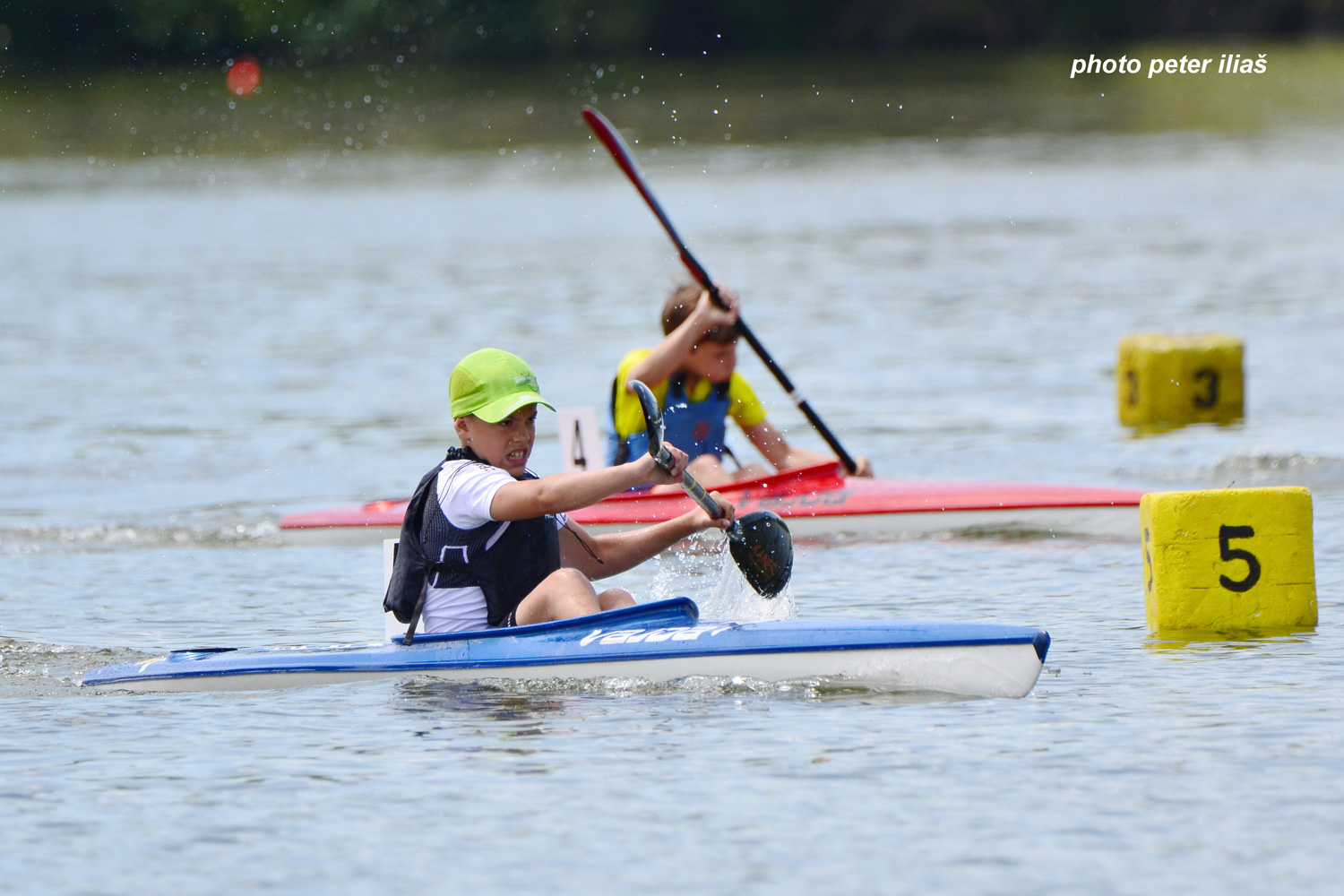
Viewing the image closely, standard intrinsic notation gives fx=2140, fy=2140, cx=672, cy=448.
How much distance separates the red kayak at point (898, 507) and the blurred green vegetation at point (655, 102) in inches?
1209

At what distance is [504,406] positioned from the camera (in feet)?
19.7

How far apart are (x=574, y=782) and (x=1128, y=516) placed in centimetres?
457

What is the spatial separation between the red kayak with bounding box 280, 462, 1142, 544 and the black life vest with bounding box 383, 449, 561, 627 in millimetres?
2987

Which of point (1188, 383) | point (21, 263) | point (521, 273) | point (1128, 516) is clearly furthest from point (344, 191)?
point (1128, 516)

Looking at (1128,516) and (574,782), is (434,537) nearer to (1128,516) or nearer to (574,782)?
(574,782)

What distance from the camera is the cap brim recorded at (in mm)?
5977

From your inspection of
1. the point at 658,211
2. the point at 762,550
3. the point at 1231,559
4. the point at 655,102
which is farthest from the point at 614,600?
the point at 655,102

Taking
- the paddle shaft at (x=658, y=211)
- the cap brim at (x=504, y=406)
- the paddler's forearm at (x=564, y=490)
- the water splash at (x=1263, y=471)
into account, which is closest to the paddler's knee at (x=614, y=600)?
the paddler's forearm at (x=564, y=490)

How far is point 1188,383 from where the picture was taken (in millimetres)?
13023

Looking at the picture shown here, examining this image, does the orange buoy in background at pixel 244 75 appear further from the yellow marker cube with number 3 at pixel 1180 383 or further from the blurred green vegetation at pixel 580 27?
the yellow marker cube with number 3 at pixel 1180 383

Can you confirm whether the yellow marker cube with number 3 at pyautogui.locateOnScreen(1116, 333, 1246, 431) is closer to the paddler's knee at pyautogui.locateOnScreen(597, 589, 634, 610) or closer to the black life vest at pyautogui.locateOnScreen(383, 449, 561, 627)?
the paddler's knee at pyautogui.locateOnScreen(597, 589, 634, 610)

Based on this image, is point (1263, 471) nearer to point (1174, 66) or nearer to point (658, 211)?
point (658, 211)

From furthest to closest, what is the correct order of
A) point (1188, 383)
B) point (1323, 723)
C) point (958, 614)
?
point (1188, 383)
point (958, 614)
point (1323, 723)

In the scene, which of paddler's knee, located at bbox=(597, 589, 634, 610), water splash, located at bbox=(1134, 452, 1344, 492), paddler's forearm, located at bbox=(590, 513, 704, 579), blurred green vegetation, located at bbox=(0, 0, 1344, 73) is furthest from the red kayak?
blurred green vegetation, located at bbox=(0, 0, 1344, 73)
